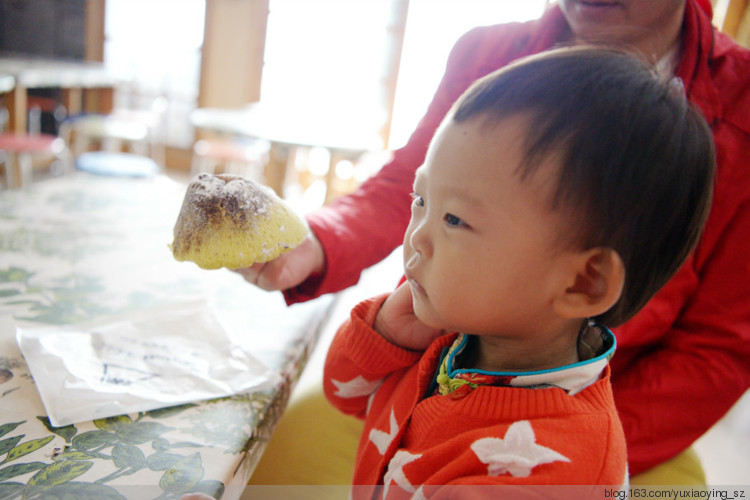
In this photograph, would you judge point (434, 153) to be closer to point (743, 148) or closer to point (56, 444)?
point (56, 444)

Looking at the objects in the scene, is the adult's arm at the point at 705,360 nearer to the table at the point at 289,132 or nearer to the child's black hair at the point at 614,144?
the child's black hair at the point at 614,144

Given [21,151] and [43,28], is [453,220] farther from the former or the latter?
[43,28]

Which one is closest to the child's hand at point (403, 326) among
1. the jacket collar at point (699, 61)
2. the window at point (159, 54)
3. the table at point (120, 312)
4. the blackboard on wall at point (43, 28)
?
the table at point (120, 312)

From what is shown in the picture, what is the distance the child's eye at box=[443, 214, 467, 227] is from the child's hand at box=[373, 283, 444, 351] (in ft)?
0.67

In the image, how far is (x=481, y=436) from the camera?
0.50 metres

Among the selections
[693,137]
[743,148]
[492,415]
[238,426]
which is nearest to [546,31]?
[743,148]

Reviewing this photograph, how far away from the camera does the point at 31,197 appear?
1.17 metres

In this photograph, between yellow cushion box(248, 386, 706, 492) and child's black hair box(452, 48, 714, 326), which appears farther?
yellow cushion box(248, 386, 706, 492)

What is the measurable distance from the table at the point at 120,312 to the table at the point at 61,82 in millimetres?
2638

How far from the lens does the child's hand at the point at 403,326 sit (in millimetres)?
684

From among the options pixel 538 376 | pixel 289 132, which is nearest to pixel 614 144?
pixel 538 376

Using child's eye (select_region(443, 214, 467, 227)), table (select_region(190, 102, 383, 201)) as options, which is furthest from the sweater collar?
table (select_region(190, 102, 383, 201))

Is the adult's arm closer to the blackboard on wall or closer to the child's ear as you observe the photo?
the child's ear

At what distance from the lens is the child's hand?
68 centimetres
